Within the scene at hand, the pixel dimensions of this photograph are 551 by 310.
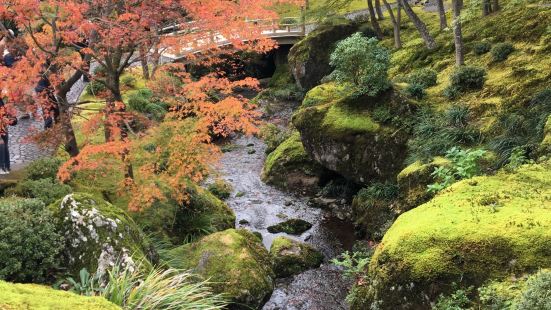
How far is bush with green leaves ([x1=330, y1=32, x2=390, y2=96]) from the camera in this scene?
1498 cm

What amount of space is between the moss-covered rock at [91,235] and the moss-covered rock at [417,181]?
655 cm

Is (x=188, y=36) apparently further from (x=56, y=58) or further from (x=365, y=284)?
(x=365, y=284)

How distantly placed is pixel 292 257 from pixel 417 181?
4.05 meters

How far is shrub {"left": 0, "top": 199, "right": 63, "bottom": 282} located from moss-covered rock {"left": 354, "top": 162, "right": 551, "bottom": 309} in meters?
5.04

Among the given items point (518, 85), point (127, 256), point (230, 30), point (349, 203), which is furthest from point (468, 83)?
point (127, 256)

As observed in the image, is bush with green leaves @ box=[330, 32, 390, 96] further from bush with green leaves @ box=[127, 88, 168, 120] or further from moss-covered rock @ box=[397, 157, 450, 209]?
bush with green leaves @ box=[127, 88, 168, 120]

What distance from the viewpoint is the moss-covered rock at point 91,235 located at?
25.0ft

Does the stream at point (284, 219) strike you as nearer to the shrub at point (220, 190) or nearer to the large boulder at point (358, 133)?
the shrub at point (220, 190)

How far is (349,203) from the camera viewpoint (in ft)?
55.0

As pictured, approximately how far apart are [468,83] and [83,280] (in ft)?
43.9

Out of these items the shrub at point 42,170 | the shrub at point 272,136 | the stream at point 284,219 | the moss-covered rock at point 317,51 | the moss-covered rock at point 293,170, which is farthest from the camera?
the moss-covered rock at point 317,51

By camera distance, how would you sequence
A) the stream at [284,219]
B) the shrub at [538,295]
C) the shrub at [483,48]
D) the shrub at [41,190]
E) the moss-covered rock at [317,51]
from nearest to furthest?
1. the shrub at [538,295]
2. the shrub at [41,190]
3. the stream at [284,219]
4. the shrub at [483,48]
5. the moss-covered rock at [317,51]

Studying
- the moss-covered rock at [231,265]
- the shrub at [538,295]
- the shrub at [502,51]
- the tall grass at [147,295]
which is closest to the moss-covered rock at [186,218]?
the moss-covered rock at [231,265]

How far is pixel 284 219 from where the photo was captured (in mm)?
16062
